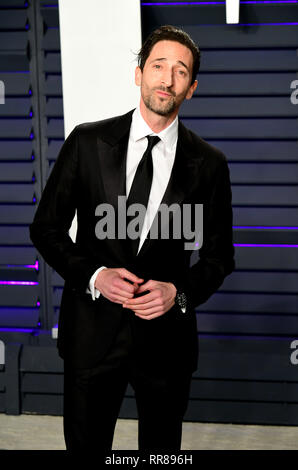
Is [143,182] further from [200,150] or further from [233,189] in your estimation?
[233,189]

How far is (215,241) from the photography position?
7.31 ft

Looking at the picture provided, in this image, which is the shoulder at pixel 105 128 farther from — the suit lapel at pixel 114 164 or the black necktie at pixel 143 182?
the black necktie at pixel 143 182

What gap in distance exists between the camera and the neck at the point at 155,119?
6.79ft

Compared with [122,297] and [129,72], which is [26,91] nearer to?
[129,72]

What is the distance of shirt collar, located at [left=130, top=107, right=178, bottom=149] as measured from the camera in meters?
2.12

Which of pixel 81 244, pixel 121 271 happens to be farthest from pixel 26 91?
pixel 121 271

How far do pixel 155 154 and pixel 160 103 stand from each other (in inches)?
8.3

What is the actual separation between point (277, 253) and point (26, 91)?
203cm

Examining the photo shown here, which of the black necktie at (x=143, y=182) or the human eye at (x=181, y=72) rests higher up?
the human eye at (x=181, y=72)

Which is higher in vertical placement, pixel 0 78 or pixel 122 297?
pixel 0 78

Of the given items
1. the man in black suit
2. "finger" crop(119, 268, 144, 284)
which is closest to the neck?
the man in black suit

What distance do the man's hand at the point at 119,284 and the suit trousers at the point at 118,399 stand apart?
0.56ft

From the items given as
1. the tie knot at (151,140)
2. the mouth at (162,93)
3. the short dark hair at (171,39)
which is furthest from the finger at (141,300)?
the short dark hair at (171,39)

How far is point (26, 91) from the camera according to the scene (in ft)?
13.5
